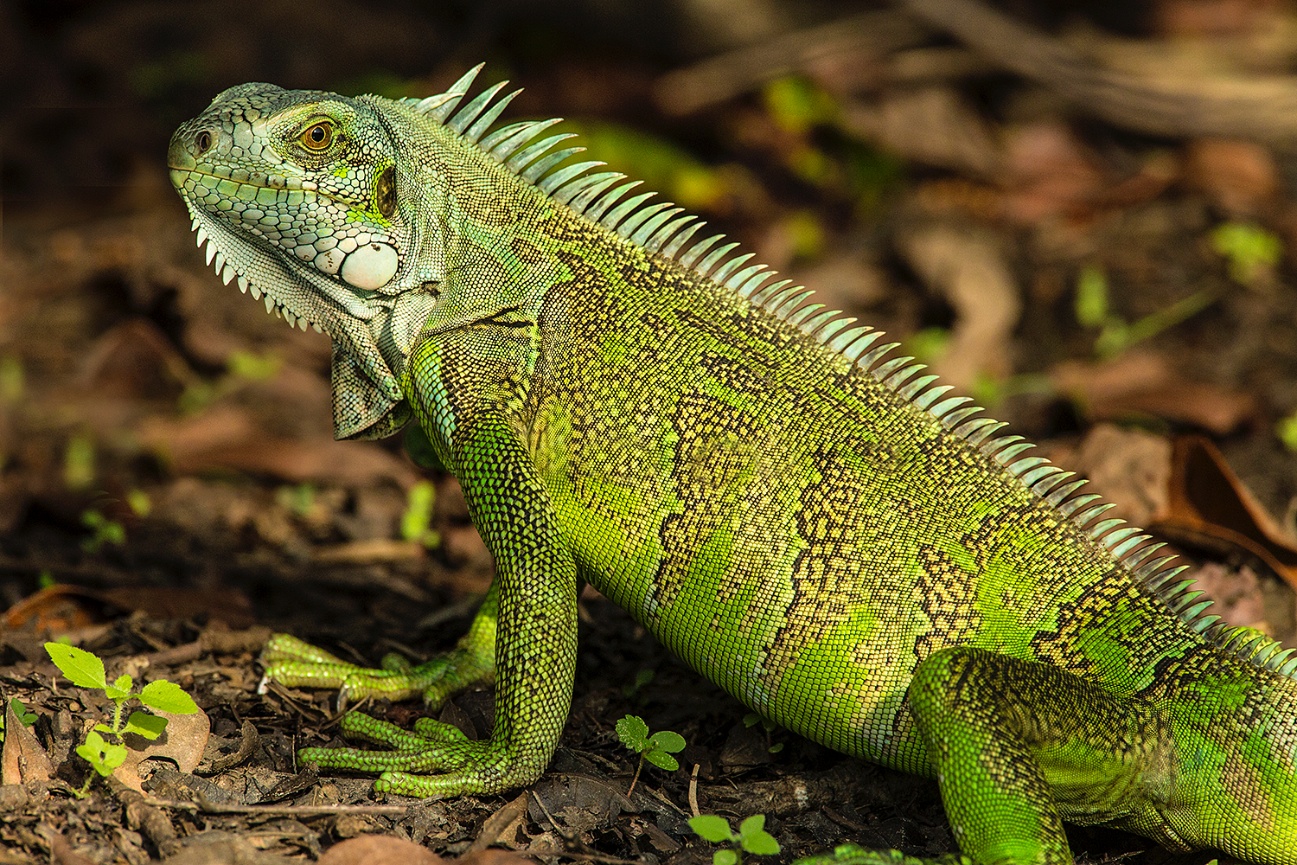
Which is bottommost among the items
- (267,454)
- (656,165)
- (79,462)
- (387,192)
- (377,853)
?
(79,462)

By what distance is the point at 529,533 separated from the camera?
174 inches

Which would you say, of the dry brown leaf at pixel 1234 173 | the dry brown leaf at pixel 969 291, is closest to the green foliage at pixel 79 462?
the dry brown leaf at pixel 969 291

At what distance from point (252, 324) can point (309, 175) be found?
4983 millimetres

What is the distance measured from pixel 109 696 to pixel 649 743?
1879 millimetres

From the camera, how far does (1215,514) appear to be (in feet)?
19.6

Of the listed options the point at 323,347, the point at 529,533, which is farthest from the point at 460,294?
the point at 323,347

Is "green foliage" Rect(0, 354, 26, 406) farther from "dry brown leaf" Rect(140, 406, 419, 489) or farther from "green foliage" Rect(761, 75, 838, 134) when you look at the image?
"green foliage" Rect(761, 75, 838, 134)

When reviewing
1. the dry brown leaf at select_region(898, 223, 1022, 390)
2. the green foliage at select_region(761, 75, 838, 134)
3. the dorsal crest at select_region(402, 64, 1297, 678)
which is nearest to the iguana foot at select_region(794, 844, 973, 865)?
the dorsal crest at select_region(402, 64, 1297, 678)

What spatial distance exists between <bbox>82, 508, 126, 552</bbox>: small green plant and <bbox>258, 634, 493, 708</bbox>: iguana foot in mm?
1953

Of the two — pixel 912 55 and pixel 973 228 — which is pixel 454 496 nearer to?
pixel 973 228

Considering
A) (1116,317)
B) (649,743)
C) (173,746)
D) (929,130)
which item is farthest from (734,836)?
(929,130)

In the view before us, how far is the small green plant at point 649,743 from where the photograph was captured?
4.36 metres

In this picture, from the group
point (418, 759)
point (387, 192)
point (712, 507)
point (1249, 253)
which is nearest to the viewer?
point (418, 759)

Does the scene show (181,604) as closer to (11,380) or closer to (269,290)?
(269,290)
